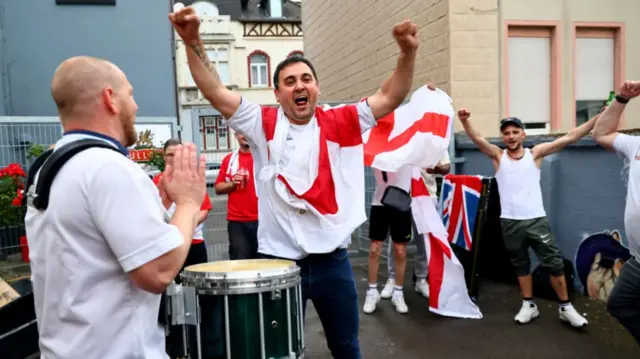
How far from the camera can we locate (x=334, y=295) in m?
3.06

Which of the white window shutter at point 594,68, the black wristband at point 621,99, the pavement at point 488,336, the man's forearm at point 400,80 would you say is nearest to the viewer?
the man's forearm at point 400,80

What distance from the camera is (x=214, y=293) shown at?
7.38 ft

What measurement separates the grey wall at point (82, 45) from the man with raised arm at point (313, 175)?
9.20 metres

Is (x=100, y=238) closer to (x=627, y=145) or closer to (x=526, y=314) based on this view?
(x=627, y=145)

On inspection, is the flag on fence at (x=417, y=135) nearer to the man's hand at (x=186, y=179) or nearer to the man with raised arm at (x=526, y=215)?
the man with raised arm at (x=526, y=215)

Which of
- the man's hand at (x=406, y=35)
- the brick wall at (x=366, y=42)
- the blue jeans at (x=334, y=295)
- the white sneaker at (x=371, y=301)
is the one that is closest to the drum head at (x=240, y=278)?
the blue jeans at (x=334, y=295)

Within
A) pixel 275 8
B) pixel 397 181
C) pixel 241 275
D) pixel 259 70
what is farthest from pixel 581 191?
pixel 275 8

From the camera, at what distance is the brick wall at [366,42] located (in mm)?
8875

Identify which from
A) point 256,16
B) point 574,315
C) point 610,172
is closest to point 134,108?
point 574,315

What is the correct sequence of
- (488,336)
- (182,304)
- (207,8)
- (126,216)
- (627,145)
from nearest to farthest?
(126,216), (182,304), (627,145), (488,336), (207,8)

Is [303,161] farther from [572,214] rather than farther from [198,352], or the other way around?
[572,214]

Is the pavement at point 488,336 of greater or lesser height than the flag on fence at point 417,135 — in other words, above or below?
below

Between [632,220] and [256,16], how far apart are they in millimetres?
32817

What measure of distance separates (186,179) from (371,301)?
4.43 meters
